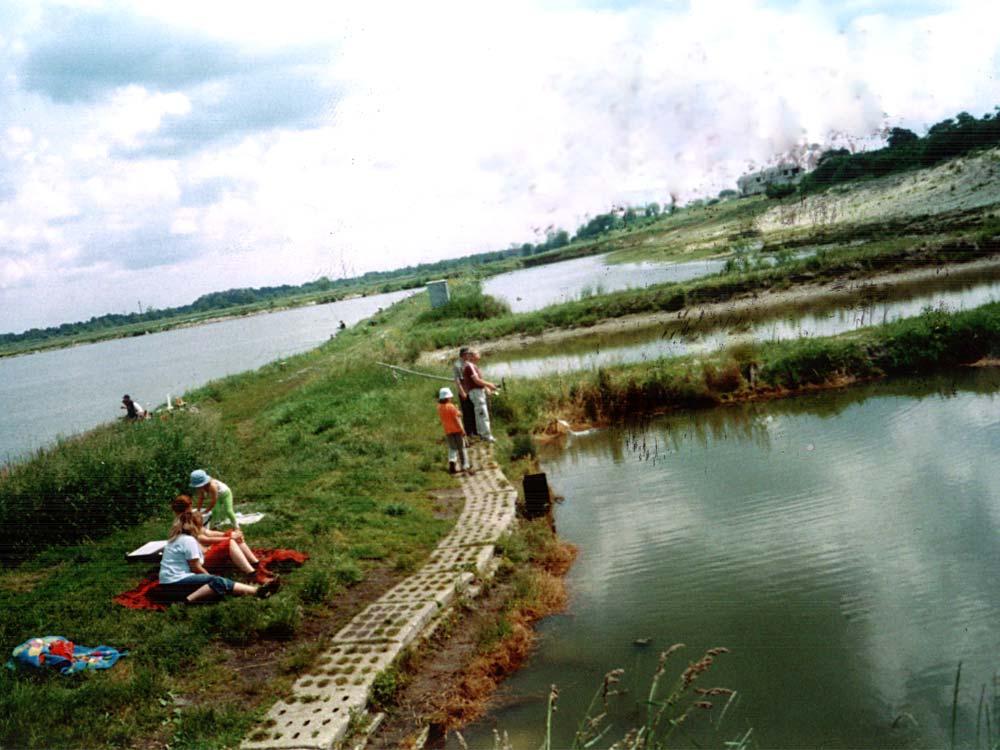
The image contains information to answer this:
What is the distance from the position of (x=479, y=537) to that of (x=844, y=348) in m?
12.2

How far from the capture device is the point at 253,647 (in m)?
7.39

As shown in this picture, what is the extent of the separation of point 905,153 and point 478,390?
5060 cm

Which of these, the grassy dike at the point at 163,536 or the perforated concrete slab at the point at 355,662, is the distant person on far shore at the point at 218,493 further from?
the perforated concrete slab at the point at 355,662

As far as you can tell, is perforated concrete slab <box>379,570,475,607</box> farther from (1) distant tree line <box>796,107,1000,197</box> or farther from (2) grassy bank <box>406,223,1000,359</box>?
(1) distant tree line <box>796,107,1000,197</box>

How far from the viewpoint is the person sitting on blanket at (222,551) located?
28.8 ft

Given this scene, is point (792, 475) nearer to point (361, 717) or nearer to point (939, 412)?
point (939, 412)

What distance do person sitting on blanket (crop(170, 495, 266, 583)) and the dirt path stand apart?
20.6 meters

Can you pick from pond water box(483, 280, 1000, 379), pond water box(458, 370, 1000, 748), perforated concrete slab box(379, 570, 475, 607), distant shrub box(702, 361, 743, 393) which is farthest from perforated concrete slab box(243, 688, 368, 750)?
pond water box(483, 280, 1000, 379)

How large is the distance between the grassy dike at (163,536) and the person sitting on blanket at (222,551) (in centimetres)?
58

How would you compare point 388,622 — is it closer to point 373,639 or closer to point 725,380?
point 373,639

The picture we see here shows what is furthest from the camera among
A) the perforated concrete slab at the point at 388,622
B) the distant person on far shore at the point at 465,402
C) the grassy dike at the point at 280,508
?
the distant person on far shore at the point at 465,402

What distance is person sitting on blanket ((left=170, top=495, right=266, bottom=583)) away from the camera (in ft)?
28.8

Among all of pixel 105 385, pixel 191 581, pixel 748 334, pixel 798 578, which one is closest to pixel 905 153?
pixel 748 334

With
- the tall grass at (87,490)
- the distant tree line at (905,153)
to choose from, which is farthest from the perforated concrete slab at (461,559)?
the distant tree line at (905,153)
